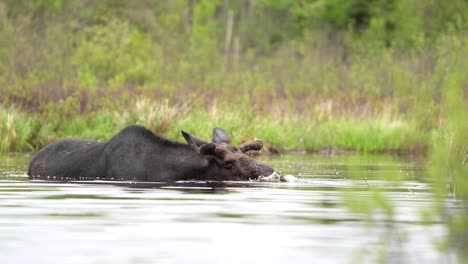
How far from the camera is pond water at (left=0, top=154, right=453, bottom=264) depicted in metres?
7.65

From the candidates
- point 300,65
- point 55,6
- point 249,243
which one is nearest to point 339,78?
point 300,65

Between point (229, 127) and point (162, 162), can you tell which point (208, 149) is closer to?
point (162, 162)

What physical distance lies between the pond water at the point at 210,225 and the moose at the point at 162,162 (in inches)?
22.4

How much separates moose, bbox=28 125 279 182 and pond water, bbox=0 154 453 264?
0.57 meters

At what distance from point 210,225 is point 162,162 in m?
A: 5.88

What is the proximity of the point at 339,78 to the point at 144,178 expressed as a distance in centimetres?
2166

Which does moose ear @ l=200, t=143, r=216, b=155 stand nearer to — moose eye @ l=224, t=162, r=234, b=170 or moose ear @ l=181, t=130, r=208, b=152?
moose ear @ l=181, t=130, r=208, b=152

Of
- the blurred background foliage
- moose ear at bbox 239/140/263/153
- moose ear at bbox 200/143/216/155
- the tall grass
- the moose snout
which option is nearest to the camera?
moose ear at bbox 200/143/216/155

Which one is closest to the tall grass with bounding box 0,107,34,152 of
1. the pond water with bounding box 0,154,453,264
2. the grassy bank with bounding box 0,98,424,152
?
the grassy bank with bounding box 0,98,424,152

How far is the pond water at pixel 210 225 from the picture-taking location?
7.65 meters

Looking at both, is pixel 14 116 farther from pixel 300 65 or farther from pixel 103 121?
pixel 300 65

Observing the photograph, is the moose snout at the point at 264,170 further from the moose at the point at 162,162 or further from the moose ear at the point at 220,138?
the moose ear at the point at 220,138

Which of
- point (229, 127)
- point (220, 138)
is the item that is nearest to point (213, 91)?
point (229, 127)

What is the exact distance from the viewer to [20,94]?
1045 inches
